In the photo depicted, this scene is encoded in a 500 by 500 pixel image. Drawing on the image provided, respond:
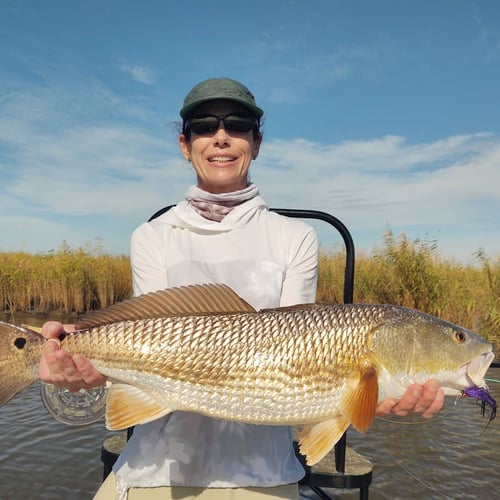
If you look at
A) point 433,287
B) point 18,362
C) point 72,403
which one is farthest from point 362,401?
point 433,287

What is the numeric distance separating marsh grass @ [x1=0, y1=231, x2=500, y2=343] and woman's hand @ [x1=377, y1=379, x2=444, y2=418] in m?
10.1

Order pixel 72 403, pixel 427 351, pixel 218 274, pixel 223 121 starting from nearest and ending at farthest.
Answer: pixel 427 351 < pixel 218 274 < pixel 223 121 < pixel 72 403

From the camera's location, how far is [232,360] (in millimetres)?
2400

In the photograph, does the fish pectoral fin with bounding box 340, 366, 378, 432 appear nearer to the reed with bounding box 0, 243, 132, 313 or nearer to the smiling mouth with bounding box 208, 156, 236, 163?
the smiling mouth with bounding box 208, 156, 236, 163

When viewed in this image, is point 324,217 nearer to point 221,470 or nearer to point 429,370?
point 429,370

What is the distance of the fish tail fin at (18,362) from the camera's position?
7.79ft

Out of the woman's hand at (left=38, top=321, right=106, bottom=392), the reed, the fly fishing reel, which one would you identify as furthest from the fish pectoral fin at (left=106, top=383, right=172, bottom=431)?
the reed

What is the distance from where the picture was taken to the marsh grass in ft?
40.0

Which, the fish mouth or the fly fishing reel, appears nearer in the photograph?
the fish mouth

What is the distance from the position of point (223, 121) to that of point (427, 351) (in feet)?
5.70

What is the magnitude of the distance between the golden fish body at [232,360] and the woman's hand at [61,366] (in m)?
0.05

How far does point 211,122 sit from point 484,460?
255 inches

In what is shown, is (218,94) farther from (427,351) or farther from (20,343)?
(427,351)

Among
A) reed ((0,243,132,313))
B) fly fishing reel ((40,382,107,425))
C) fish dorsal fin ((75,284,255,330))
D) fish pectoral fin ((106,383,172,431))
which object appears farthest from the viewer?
reed ((0,243,132,313))
